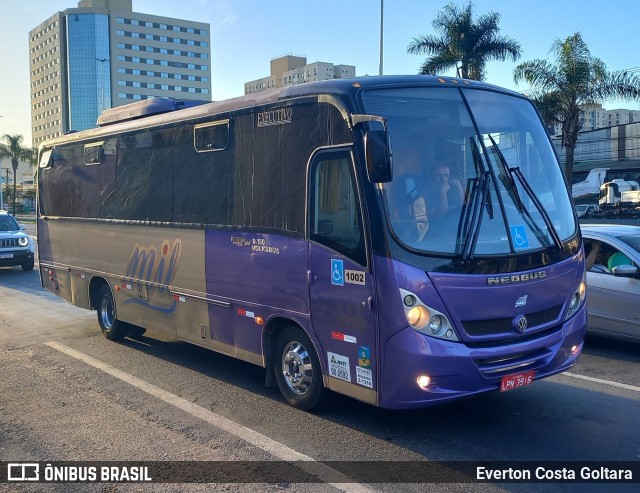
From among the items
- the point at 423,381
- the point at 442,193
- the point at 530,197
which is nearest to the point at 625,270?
the point at 530,197

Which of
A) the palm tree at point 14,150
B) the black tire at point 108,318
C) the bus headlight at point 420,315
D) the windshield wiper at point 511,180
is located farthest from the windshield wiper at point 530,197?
the palm tree at point 14,150

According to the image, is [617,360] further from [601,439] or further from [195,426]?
[195,426]

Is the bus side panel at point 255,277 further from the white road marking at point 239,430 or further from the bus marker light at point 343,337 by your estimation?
the white road marking at point 239,430

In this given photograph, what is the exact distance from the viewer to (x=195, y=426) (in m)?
5.92

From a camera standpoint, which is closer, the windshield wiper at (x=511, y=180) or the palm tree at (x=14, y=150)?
the windshield wiper at (x=511, y=180)

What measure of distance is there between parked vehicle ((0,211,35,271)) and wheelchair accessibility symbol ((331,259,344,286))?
1629 cm

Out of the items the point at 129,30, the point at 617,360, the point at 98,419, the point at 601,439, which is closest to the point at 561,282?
the point at 601,439

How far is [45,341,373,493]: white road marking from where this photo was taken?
4.80 metres

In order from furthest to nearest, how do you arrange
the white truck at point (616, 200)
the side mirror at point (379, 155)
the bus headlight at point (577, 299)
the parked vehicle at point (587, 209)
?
the parked vehicle at point (587, 209), the white truck at point (616, 200), the bus headlight at point (577, 299), the side mirror at point (379, 155)

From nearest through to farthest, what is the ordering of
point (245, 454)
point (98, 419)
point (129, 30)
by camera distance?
point (245, 454), point (98, 419), point (129, 30)

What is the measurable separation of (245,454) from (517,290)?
8.34 feet

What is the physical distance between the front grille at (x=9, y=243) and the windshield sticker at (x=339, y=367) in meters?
16.4

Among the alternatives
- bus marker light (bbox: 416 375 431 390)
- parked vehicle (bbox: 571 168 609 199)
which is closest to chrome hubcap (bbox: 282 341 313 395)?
bus marker light (bbox: 416 375 431 390)

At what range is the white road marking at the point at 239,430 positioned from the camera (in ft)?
15.7
